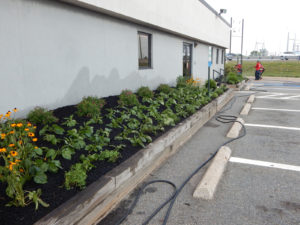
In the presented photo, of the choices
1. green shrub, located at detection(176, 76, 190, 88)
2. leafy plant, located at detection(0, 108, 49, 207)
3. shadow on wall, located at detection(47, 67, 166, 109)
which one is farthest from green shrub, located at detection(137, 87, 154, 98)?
leafy plant, located at detection(0, 108, 49, 207)

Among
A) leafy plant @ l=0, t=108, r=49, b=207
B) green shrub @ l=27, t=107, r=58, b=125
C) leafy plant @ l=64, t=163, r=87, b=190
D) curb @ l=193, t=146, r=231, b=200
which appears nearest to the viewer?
leafy plant @ l=0, t=108, r=49, b=207

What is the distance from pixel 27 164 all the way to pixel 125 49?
5365 mm

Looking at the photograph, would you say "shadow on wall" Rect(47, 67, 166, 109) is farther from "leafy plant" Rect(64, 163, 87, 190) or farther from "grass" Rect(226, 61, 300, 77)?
"grass" Rect(226, 61, 300, 77)

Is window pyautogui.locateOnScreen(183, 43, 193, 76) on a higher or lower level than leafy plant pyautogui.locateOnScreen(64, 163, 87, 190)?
higher

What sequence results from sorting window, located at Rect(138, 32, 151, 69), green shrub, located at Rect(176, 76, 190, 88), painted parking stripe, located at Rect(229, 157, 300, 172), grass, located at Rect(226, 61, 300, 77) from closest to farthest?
painted parking stripe, located at Rect(229, 157, 300, 172) < window, located at Rect(138, 32, 151, 69) < green shrub, located at Rect(176, 76, 190, 88) < grass, located at Rect(226, 61, 300, 77)

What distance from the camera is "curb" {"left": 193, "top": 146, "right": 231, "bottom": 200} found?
10.5 feet

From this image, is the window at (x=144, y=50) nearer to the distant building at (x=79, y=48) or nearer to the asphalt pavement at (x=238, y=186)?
the distant building at (x=79, y=48)

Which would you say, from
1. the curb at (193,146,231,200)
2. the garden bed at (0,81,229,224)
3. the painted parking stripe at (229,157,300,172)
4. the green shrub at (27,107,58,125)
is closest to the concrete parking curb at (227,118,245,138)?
the curb at (193,146,231,200)

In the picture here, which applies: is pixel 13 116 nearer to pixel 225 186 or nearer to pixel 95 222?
pixel 95 222

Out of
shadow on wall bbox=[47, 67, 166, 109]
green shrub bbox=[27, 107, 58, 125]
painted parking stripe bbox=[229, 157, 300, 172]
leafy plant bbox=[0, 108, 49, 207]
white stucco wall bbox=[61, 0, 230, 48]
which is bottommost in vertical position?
painted parking stripe bbox=[229, 157, 300, 172]

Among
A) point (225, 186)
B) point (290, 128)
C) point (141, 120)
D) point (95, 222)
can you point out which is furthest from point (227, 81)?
point (95, 222)

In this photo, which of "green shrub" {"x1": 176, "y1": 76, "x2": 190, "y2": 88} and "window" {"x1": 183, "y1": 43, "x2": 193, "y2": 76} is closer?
"green shrub" {"x1": 176, "y1": 76, "x2": 190, "y2": 88}

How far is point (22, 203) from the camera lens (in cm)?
239

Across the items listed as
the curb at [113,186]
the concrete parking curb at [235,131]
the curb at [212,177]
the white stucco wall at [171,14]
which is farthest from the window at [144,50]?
the curb at [212,177]
